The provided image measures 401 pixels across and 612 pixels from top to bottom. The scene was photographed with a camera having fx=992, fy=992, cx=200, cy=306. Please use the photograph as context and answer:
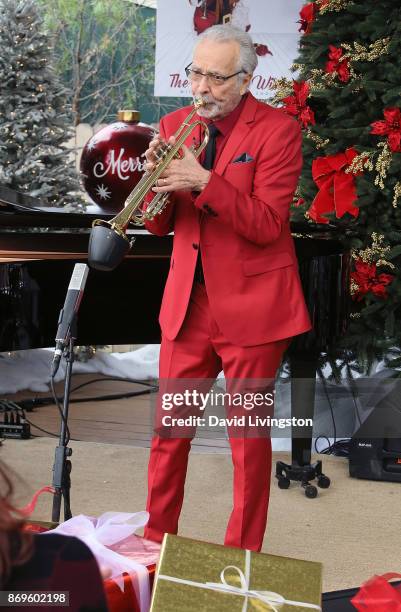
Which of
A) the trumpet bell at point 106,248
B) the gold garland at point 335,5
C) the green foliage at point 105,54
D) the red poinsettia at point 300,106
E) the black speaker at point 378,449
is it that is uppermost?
the green foliage at point 105,54

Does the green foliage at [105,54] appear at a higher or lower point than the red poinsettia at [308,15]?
higher

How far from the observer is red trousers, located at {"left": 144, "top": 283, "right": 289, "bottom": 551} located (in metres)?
2.87

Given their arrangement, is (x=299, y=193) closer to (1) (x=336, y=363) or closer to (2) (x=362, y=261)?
(2) (x=362, y=261)

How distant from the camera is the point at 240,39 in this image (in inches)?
108

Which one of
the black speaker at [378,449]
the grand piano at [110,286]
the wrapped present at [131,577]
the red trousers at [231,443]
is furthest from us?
the black speaker at [378,449]

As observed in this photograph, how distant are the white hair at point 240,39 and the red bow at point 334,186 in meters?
1.87

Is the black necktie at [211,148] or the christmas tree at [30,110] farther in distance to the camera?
the christmas tree at [30,110]

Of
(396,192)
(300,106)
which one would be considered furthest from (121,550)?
(300,106)

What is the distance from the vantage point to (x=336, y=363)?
16.3 ft

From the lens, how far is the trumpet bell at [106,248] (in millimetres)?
2600

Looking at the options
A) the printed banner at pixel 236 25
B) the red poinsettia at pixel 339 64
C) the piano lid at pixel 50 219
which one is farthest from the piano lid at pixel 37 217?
the printed banner at pixel 236 25

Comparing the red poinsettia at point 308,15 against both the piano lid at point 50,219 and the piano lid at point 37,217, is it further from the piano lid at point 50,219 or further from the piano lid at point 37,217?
the piano lid at point 37,217

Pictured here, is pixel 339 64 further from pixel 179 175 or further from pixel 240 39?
pixel 179 175

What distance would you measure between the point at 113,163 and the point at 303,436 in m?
1.90
